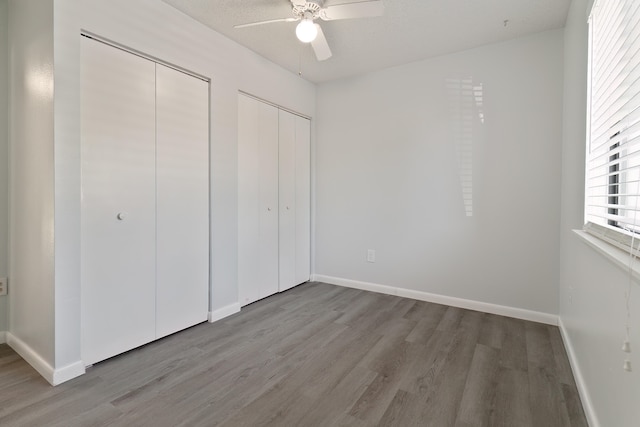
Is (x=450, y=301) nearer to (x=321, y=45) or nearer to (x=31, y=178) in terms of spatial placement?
(x=321, y=45)

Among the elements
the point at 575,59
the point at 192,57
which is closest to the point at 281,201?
the point at 192,57

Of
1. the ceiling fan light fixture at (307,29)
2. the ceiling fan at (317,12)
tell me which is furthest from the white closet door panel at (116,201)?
the ceiling fan light fixture at (307,29)

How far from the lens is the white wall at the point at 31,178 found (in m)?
1.76

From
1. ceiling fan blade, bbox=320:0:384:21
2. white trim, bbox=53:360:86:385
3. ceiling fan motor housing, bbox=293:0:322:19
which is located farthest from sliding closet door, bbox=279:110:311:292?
white trim, bbox=53:360:86:385

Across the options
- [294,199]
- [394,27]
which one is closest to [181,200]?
[294,199]

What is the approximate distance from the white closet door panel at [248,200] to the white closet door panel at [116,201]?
33.4 inches

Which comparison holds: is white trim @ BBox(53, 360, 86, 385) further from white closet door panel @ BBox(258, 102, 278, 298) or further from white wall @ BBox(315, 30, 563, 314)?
white wall @ BBox(315, 30, 563, 314)

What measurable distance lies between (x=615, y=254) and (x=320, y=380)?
1526 mm

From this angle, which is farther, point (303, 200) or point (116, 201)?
point (303, 200)

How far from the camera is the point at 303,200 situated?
12.3 ft

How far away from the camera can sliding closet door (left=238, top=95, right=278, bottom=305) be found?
2.94 m

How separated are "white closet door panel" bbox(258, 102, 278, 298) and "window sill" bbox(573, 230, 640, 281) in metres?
2.53

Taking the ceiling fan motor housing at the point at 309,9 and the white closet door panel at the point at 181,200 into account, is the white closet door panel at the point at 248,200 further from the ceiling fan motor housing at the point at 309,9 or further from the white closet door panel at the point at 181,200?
the ceiling fan motor housing at the point at 309,9

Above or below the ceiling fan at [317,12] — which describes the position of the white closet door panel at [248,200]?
below
